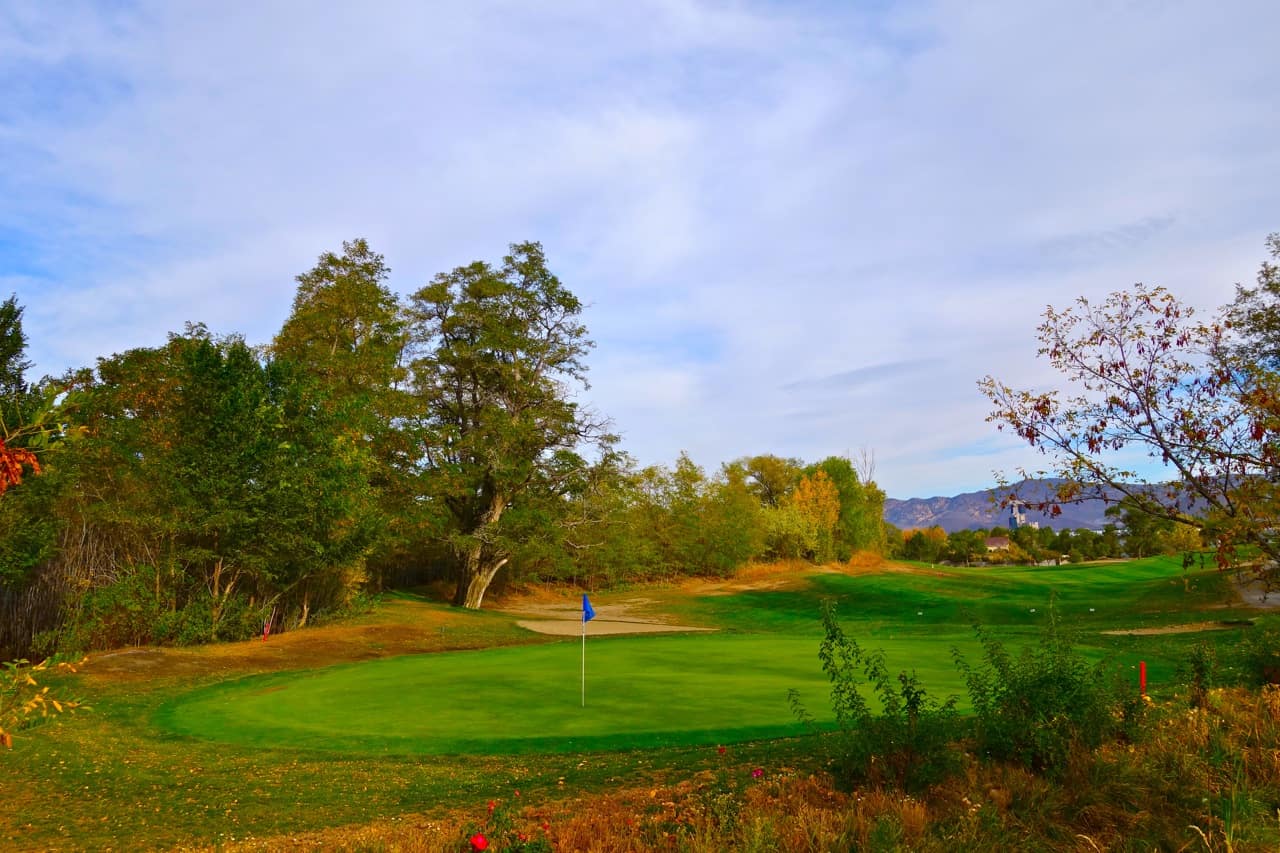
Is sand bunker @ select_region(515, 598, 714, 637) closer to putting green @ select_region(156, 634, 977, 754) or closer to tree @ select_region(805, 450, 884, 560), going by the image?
putting green @ select_region(156, 634, 977, 754)

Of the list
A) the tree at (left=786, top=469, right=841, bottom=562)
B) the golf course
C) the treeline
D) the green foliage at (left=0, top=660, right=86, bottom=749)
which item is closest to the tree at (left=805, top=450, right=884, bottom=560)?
the tree at (left=786, top=469, right=841, bottom=562)

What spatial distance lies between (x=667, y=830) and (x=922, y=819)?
5.69 feet

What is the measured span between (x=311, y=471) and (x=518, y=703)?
12.4 meters

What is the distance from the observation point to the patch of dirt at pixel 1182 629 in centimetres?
2080

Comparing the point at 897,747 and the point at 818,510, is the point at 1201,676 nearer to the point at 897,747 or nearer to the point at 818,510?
the point at 897,747

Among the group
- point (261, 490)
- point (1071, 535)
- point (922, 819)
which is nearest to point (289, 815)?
point (922, 819)

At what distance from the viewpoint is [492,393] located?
34.5 metres

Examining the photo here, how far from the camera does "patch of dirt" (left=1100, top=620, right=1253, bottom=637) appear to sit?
2080cm

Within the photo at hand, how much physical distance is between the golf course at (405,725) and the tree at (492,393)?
10.1 m

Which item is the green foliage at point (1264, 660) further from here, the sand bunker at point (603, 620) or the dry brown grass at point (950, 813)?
the sand bunker at point (603, 620)

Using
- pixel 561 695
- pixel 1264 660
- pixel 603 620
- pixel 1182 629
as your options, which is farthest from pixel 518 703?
pixel 1182 629

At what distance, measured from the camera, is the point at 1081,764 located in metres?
5.74

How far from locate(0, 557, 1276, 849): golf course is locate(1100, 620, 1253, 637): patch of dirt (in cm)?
22

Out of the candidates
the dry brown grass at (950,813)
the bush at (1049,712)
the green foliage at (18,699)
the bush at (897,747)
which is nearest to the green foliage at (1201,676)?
the dry brown grass at (950,813)
